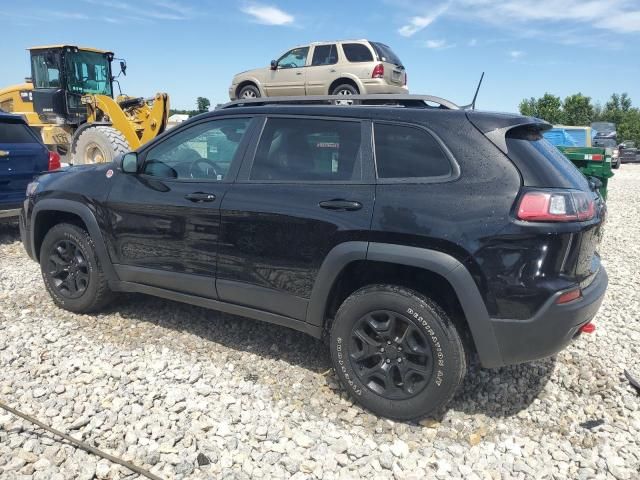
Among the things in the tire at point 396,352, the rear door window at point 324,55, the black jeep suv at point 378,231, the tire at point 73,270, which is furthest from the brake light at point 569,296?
the rear door window at point 324,55

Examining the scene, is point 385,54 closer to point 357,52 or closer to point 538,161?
point 357,52

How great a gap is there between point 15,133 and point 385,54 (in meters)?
8.39

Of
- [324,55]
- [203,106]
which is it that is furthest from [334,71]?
[203,106]

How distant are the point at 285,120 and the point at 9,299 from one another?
10.8 feet

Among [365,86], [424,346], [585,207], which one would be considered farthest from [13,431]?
[365,86]

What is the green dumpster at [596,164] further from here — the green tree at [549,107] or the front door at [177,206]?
the green tree at [549,107]

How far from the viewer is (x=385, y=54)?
1241 cm

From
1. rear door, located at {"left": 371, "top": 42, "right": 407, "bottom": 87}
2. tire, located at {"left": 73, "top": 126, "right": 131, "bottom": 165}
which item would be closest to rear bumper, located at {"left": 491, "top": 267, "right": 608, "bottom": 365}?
tire, located at {"left": 73, "top": 126, "right": 131, "bottom": 165}

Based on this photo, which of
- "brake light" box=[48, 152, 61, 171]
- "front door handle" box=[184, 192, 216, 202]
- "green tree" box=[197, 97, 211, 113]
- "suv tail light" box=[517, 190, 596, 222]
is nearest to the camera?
"suv tail light" box=[517, 190, 596, 222]

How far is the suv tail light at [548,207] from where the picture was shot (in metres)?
2.62

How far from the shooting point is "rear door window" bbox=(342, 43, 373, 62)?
12.0 metres

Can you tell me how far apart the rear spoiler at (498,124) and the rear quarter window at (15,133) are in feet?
21.0

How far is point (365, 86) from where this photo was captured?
1186cm

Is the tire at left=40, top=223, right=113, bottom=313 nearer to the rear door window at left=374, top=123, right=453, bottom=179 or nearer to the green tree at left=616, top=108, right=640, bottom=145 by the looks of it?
the rear door window at left=374, top=123, right=453, bottom=179
